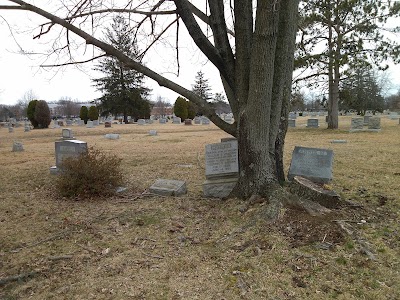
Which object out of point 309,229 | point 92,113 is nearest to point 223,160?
point 309,229

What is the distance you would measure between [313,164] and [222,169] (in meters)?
2.05

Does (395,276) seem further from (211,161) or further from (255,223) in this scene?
(211,161)

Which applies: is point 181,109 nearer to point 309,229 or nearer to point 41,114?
point 41,114

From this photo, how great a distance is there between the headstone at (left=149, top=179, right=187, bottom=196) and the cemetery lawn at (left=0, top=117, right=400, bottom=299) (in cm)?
18

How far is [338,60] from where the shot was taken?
1655 centimetres

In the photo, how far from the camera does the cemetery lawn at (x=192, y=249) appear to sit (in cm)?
276

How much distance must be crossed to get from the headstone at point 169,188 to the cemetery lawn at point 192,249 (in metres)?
0.18

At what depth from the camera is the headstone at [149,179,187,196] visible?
18.9ft

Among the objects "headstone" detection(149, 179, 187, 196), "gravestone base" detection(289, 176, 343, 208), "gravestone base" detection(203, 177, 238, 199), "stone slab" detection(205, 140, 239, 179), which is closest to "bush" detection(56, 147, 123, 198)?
"headstone" detection(149, 179, 187, 196)

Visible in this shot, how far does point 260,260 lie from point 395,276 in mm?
1193

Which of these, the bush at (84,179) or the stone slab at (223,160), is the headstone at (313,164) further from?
the bush at (84,179)

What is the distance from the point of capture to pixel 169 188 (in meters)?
5.84

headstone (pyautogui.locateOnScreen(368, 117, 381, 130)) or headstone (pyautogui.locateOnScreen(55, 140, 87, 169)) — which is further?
headstone (pyautogui.locateOnScreen(368, 117, 381, 130))

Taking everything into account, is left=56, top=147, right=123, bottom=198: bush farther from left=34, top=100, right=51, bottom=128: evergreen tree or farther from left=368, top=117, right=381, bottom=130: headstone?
left=34, top=100, right=51, bottom=128: evergreen tree
